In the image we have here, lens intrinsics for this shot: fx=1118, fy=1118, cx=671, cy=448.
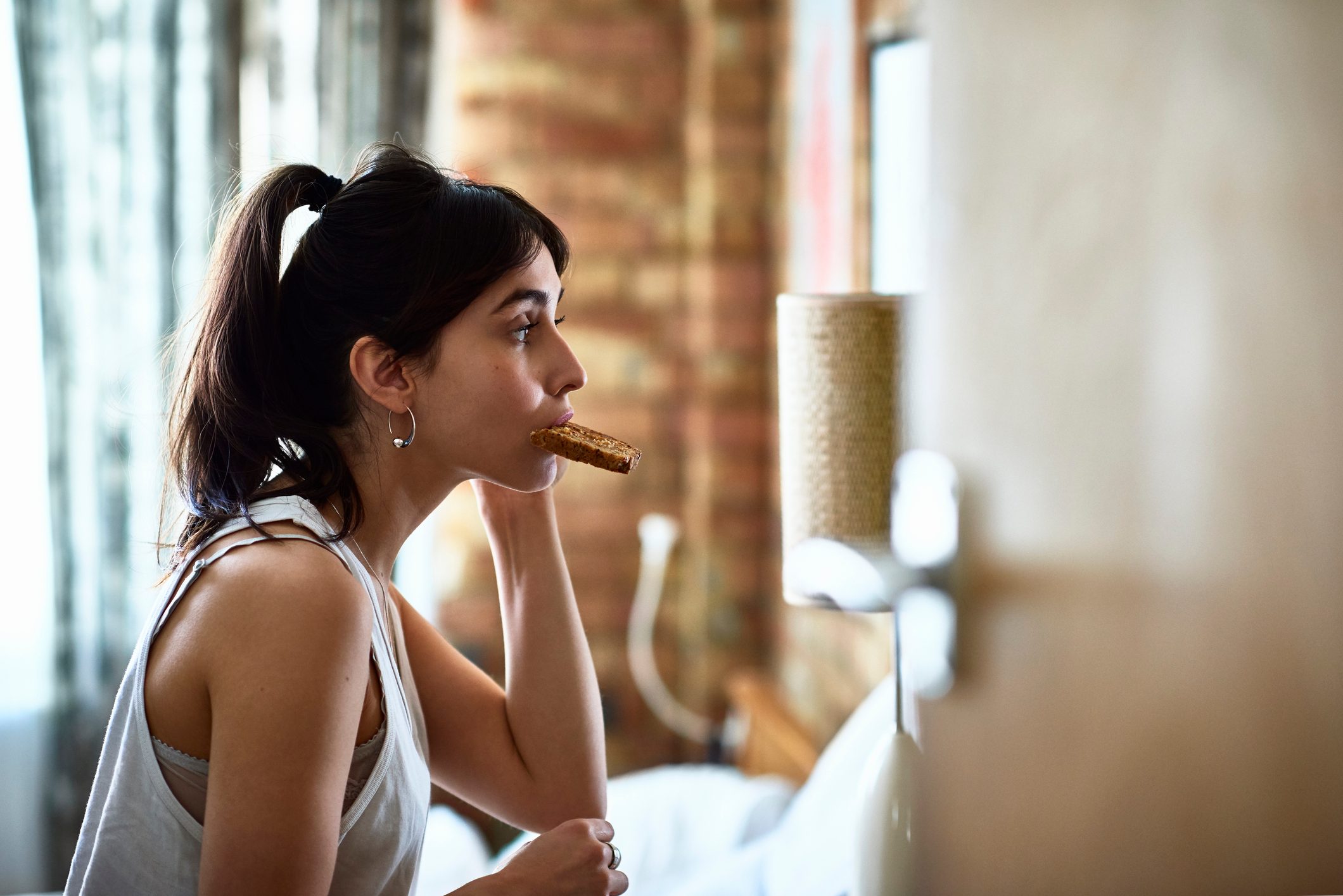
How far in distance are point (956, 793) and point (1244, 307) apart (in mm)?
415

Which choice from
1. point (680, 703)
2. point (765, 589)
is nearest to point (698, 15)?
point (765, 589)

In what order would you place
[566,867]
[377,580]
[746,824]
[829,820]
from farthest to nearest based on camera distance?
[746,824] < [829,820] < [377,580] < [566,867]

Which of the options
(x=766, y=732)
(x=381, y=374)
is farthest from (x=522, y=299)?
(x=766, y=732)

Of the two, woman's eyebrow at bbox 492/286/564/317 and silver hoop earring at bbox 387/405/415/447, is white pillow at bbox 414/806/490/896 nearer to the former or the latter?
silver hoop earring at bbox 387/405/415/447

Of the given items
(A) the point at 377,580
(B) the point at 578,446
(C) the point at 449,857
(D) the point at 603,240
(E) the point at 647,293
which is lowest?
(C) the point at 449,857

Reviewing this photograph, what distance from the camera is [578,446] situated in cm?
107

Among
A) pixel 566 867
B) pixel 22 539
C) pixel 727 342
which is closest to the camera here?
pixel 566 867

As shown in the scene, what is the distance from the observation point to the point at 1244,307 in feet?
2.66

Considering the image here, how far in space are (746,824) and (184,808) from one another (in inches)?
45.3

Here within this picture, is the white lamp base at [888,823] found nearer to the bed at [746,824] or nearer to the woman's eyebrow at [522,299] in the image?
the bed at [746,824]

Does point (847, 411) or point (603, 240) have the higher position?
point (603, 240)

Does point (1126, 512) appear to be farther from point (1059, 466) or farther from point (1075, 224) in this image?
point (1075, 224)

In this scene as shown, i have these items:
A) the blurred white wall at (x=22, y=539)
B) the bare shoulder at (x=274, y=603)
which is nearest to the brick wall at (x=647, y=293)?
the blurred white wall at (x=22, y=539)

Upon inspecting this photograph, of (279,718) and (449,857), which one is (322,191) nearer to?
(279,718)
